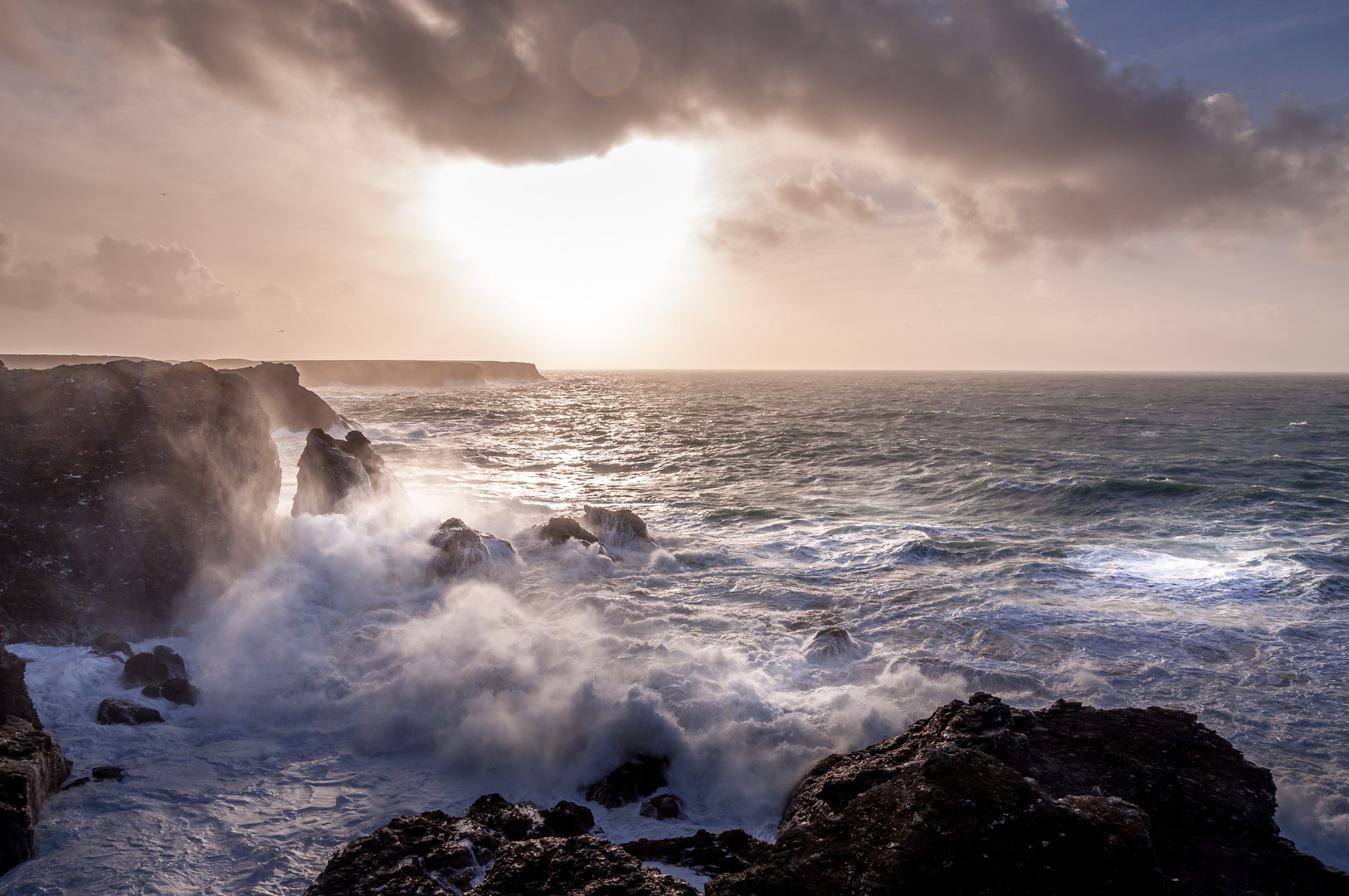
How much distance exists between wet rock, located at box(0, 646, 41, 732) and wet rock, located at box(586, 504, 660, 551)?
11.9 metres

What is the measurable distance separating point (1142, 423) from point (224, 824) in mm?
55970

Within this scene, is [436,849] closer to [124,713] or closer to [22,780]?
[22,780]

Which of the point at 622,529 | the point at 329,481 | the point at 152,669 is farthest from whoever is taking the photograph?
the point at 622,529

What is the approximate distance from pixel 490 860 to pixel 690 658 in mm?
5181

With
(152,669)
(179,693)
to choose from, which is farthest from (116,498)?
(179,693)

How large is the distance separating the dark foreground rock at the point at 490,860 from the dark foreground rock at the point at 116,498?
745cm

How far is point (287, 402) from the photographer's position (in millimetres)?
38719

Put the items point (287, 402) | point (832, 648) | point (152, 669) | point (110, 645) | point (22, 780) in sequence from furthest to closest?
point (287, 402) → point (832, 648) → point (110, 645) → point (152, 669) → point (22, 780)

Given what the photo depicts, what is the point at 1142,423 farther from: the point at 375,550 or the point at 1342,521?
the point at 375,550

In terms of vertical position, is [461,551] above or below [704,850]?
above

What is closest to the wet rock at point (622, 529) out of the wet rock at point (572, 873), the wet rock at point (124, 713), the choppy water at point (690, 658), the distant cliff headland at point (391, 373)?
the choppy water at point (690, 658)

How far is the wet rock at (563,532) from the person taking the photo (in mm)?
17188

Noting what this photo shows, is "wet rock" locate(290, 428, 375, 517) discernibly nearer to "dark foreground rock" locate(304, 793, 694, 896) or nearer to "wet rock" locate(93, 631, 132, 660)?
"wet rock" locate(93, 631, 132, 660)

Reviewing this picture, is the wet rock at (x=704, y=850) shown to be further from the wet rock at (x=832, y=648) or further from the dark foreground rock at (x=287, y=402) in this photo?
the dark foreground rock at (x=287, y=402)
